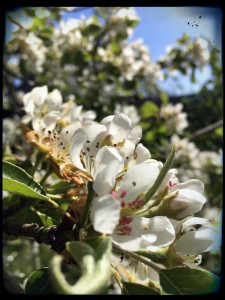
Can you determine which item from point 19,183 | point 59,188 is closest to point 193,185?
point 19,183

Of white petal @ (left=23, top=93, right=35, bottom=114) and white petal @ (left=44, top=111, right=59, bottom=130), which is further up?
white petal @ (left=23, top=93, right=35, bottom=114)

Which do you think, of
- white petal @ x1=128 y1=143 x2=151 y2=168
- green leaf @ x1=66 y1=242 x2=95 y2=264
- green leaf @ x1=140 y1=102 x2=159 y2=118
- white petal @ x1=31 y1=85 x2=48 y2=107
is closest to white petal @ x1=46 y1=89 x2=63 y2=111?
white petal @ x1=31 y1=85 x2=48 y2=107

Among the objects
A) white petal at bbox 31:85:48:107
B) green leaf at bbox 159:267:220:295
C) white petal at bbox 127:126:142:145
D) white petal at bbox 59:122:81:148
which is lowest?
green leaf at bbox 159:267:220:295

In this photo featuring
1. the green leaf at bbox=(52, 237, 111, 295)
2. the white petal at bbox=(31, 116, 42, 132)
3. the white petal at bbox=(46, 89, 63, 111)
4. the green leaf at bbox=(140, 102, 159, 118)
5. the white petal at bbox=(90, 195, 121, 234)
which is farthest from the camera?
the green leaf at bbox=(140, 102, 159, 118)

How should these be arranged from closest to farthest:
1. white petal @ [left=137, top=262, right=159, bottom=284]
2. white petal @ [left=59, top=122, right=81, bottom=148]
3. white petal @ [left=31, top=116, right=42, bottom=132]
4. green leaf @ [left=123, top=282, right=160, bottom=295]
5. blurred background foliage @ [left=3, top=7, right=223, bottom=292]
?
green leaf @ [left=123, top=282, right=160, bottom=295] → white petal @ [left=137, top=262, right=159, bottom=284] → white petal @ [left=59, top=122, right=81, bottom=148] → white petal @ [left=31, top=116, right=42, bottom=132] → blurred background foliage @ [left=3, top=7, right=223, bottom=292]

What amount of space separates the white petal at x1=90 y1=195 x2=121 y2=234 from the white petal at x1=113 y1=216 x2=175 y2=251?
0.04m

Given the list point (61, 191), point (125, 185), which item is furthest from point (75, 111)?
point (125, 185)

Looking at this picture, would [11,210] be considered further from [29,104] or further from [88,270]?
[88,270]

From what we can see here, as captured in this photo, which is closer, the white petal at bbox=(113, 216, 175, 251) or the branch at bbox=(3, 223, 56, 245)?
the white petal at bbox=(113, 216, 175, 251)

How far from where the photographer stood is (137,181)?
598 millimetres

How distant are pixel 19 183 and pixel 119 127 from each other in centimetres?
19

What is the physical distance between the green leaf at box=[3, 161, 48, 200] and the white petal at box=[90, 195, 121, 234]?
0.59 ft

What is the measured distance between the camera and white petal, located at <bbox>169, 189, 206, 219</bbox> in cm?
60

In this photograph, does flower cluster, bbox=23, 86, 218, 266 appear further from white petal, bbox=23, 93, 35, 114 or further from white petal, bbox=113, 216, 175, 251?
white petal, bbox=23, 93, 35, 114
